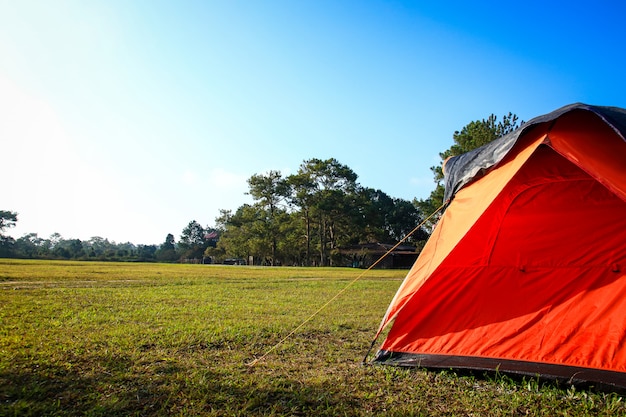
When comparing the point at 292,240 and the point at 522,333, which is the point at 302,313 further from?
the point at 292,240

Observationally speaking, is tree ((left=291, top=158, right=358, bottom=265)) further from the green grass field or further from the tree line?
the green grass field

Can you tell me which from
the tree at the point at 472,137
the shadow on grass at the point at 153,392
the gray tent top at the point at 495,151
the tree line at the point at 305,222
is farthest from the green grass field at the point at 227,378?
the tree line at the point at 305,222

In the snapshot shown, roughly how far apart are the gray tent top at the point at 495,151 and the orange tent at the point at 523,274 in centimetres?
1

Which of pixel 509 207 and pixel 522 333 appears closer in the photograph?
pixel 522 333

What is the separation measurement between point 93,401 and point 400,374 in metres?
2.36

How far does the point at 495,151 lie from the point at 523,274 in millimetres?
1600

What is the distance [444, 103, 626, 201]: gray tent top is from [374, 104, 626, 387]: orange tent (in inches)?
0.5

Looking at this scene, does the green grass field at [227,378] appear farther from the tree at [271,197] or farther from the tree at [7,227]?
the tree at [7,227]

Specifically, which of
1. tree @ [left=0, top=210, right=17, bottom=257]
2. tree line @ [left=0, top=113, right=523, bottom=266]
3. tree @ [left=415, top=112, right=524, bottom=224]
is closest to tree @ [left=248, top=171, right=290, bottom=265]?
tree line @ [left=0, top=113, right=523, bottom=266]

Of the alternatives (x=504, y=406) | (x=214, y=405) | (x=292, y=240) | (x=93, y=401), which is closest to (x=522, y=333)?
(x=504, y=406)

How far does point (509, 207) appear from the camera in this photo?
417cm

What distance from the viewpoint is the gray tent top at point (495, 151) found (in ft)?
→ 8.54

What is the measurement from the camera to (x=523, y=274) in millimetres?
4121

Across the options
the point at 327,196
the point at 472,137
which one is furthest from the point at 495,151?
the point at 327,196
